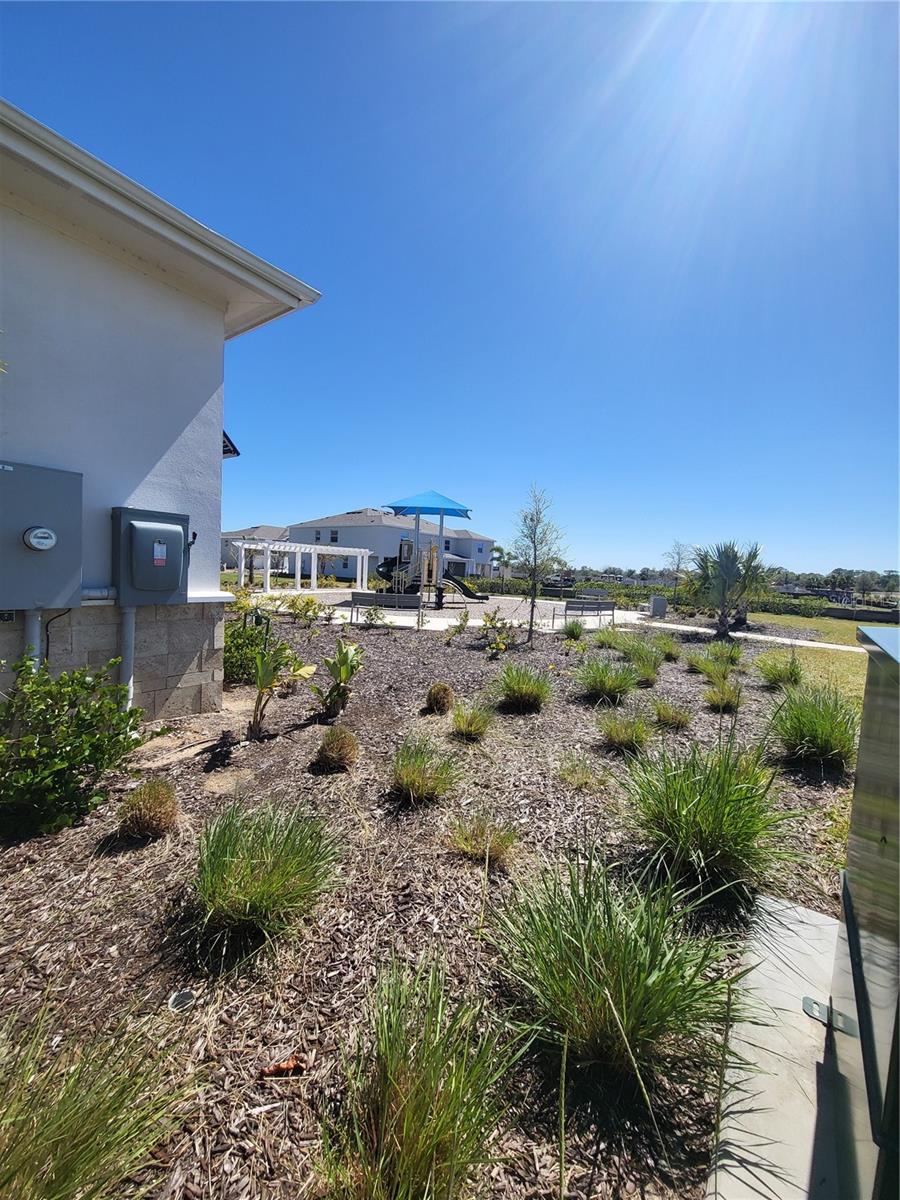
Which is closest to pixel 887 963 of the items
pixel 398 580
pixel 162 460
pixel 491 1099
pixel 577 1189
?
pixel 577 1189

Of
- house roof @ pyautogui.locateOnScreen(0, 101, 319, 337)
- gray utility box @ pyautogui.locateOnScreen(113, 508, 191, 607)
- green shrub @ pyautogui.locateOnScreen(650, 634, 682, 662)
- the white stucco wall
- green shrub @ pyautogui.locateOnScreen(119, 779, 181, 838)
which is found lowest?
green shrub @ pyautogui.locateOnScreen(119, 779, 181, 838)

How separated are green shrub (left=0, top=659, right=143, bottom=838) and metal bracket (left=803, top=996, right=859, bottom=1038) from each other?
12.9 feet

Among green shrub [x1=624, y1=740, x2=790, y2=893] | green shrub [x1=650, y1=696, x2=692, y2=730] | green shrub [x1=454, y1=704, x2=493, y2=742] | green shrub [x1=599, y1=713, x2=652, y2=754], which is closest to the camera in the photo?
green shrub [x1=624, y1=740, x2=790, y2=893]

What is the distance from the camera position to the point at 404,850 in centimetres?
312

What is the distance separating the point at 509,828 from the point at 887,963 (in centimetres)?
231

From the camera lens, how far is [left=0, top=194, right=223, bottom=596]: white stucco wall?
398 centimetres

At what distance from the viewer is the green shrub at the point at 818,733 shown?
15.3ft

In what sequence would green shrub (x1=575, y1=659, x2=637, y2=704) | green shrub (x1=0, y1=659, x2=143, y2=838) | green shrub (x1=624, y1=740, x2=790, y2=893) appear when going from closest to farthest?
green shrub (x1=624, y1=740, x2=790, y2=893)
green shrub (x1=0, y1=659, x2=143, y2=838)
green shrub (x1=575, y1=659, x2=637, y2=704)

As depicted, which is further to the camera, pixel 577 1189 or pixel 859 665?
pixel 859 665

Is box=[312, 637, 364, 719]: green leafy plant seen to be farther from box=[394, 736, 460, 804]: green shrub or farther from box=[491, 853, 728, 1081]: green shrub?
box=[491, 853, 728, 1081]: green shrub

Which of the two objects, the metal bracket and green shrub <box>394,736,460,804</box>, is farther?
green shrub <box>394,736,460,804</box>

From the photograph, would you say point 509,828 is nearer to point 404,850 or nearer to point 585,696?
point 404,850

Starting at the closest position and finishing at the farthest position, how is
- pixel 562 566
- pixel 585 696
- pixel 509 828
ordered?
pixel 509 828
pixel 585 696
pixel 562 566

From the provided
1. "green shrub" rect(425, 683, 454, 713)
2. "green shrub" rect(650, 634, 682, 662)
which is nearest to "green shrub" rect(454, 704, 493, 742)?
"green shrub" rect(425, 683, 454, 713)
